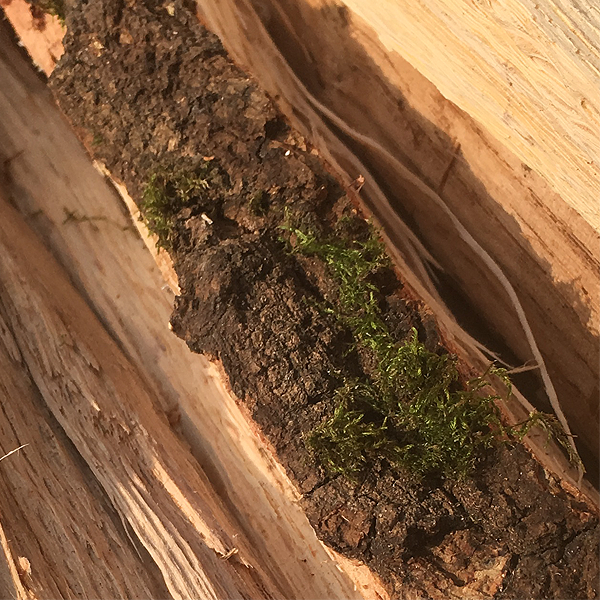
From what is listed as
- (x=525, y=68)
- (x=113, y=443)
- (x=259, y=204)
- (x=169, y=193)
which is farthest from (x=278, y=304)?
(x=525, y=68)

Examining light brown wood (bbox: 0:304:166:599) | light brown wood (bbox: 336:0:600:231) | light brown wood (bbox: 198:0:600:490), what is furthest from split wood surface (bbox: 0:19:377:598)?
light brown wood (bbox: 336:0:600:231)

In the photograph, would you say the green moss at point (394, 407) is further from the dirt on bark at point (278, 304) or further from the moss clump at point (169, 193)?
the moss clump at point (169, 193)

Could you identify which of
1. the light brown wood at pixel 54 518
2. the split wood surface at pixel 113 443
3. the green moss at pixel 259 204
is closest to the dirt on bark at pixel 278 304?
the green moss at pixel 259 204

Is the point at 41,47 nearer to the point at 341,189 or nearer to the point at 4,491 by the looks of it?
the point at 341,189

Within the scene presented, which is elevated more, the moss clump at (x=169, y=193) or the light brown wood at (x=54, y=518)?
the moss clump at (x=169, y=193)

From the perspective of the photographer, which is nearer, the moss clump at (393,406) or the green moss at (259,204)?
the moss clump at (393,406)

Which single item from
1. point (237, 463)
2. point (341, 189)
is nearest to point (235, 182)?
point (341, 189)

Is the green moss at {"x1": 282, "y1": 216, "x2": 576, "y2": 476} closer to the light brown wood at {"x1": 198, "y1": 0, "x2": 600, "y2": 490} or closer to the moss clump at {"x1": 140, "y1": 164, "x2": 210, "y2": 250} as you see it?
the moss clump at {"x1": 140, "y1": 164, "x2": 210, "y2": 250}

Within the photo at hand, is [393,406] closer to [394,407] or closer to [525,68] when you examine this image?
[394,407]
